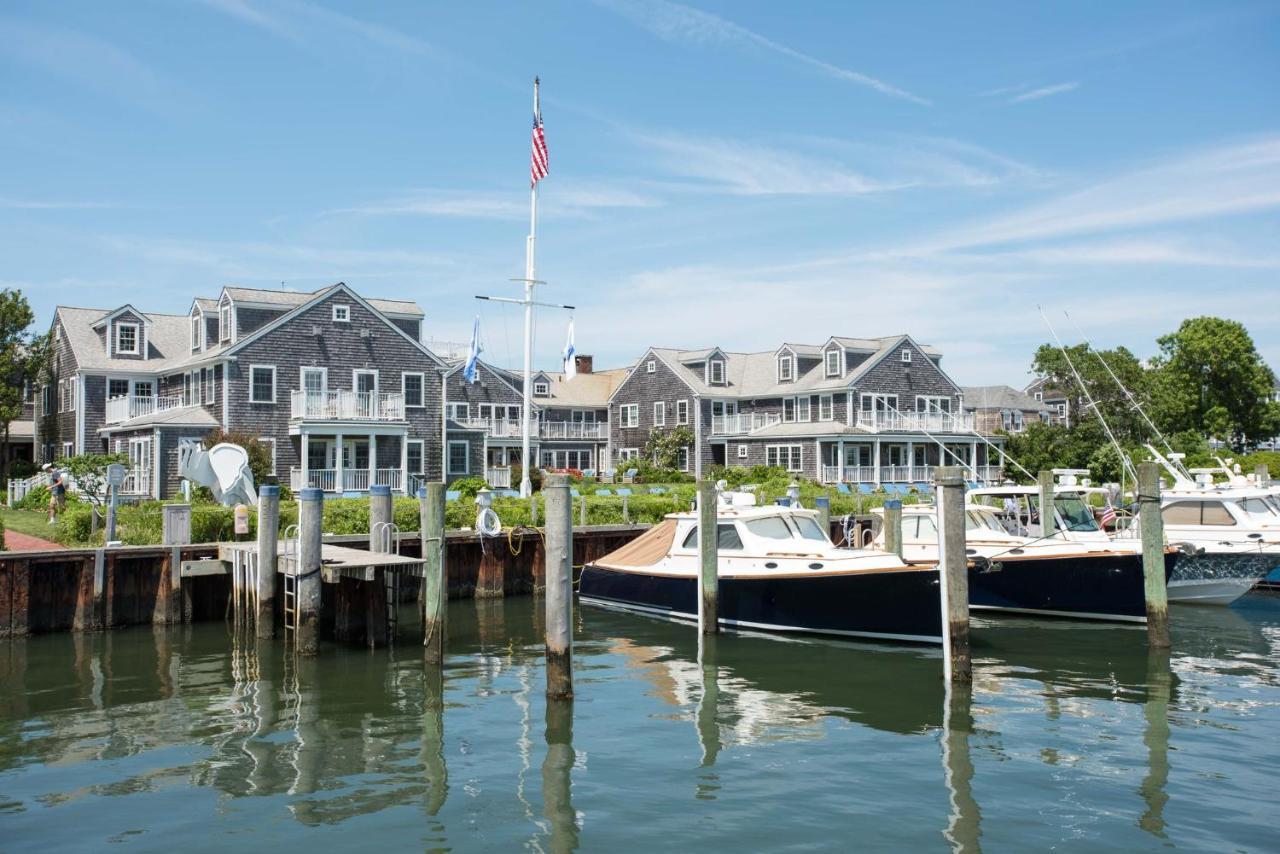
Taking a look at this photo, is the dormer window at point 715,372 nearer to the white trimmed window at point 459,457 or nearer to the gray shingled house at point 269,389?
the white trimmed window at point 459,457

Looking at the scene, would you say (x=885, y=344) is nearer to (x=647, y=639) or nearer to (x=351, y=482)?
(x=351, y=482)

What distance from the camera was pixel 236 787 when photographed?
10977 mm

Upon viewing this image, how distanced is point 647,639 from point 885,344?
40.8 meters

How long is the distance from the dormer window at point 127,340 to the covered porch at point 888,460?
106ft

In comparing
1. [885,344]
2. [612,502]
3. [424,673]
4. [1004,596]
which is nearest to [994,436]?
[885,344]

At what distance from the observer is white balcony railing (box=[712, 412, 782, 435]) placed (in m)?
59.4

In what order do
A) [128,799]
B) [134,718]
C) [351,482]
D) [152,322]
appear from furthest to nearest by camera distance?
[152,322] → [351,482] → [134,718] → [128,799]

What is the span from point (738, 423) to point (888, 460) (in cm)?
854

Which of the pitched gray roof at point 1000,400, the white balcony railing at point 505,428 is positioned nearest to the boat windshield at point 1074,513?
the white balcony railing at point 505,428

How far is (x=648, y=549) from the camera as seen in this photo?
73.3 feet

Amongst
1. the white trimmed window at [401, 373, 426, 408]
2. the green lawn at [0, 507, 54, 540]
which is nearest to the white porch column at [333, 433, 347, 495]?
the white trimmed window at [401, 373, 426, 408]

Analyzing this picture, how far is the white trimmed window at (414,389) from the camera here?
43188 mm

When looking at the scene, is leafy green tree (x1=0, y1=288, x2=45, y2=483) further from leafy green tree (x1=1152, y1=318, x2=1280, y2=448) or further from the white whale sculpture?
leafy green tree (x1=1152, y1=318, x2=1280, y2=448)

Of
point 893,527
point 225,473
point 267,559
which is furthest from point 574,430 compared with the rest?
point 267,559
